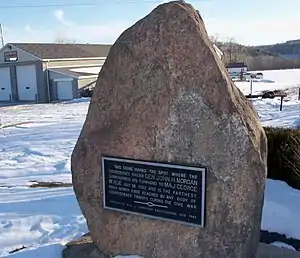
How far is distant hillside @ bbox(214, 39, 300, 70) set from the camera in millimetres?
83312

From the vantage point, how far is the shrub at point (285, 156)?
278 inches

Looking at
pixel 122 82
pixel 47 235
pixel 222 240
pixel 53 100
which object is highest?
pixel 122 82

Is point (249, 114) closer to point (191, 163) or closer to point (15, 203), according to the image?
point (191, 163)

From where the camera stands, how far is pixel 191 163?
11.9 feet

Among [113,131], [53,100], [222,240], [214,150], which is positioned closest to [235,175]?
[214,150]

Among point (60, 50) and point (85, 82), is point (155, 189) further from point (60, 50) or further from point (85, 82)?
point (60, 50)

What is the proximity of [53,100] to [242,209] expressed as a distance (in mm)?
33684

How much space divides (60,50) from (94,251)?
3787 centimetres

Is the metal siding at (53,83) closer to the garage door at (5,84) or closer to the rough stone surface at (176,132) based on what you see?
the garage door at (5,84)

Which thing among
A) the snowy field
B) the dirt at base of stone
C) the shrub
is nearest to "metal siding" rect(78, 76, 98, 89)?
the snowy field

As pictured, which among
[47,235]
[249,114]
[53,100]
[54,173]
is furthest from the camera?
[53,100]

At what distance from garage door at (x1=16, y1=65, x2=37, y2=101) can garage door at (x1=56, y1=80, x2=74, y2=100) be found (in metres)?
2.04

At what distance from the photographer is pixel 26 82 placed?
119ft

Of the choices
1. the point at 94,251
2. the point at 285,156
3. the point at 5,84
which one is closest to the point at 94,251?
the point at 94,251
